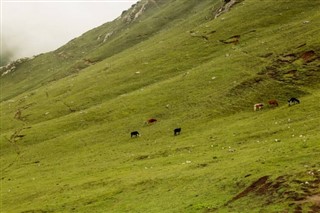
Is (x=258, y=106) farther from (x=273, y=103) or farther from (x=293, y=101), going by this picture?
(x=293, y=101)

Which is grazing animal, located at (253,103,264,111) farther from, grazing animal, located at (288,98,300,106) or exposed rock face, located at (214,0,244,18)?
exposed rock face, located at (214,0,244,18)

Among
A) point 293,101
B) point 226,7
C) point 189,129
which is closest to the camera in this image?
point 293,101

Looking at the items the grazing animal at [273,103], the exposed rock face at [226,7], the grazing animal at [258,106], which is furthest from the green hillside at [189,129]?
the exposed rock face at [226,7]

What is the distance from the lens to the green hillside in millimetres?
34000

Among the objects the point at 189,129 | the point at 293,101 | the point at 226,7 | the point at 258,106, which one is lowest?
the point at 189,129

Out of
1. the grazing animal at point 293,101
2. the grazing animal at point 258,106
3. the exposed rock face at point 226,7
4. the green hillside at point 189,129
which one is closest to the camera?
the green hillside at point 189,129

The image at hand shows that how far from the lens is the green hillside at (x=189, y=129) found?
1339 inches

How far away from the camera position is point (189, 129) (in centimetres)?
6294

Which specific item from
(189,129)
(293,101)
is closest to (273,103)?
(293,101)

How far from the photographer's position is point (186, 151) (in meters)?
51.5

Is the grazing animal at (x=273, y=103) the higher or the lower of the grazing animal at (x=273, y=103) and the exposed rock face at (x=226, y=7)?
the lower

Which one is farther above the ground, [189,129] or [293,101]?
[293,101]

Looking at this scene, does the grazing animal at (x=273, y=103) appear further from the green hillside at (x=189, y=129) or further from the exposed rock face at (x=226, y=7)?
the exposed rock face at (x=226, y=7)

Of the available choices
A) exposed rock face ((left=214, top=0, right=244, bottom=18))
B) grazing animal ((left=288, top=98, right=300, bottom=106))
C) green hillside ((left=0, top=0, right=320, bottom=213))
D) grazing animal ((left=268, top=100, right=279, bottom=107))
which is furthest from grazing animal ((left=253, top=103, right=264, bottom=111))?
exposed rock face ((left=214, top=0, right=244, bottom=18))
